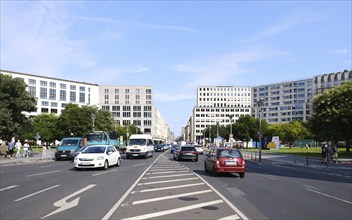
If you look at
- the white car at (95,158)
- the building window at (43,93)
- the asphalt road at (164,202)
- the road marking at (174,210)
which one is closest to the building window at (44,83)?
the building window at (43,93)

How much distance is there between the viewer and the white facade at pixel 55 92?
133 meters

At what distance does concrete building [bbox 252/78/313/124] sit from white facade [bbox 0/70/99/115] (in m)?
77.2

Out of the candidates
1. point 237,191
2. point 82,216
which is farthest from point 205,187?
point 82,216

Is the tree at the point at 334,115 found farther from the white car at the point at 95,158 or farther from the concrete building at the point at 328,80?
the concrete building at the point at 328,80

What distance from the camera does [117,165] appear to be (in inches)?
1072

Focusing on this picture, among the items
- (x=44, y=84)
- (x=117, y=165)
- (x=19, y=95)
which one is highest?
(x=44, y=84)

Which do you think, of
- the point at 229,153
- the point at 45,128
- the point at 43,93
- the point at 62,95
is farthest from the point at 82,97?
the point at 229,153

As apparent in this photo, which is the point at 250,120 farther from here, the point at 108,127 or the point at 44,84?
the point at 44,84

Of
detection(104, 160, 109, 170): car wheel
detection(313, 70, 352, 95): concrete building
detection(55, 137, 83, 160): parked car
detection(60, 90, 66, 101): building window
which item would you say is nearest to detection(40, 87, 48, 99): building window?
detection(60, 90, 66, 101): building window

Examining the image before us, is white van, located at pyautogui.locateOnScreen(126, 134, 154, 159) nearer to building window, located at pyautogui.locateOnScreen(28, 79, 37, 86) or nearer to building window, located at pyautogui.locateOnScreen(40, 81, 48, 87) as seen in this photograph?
building window, located at pyautogui.locateOnScreen(28, 79, 37, 86)

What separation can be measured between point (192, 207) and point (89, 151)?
50.3ft

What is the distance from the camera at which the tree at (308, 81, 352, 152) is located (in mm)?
52703

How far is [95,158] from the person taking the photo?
22.9 metres

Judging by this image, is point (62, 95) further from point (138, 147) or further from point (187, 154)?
point (187, 154)
